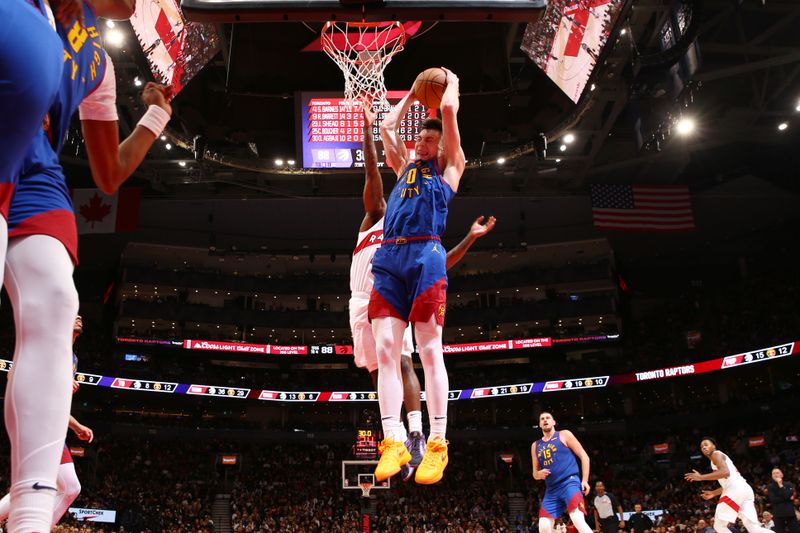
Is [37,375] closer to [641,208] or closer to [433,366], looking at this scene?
[433,366]

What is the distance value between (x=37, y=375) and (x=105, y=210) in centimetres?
2745

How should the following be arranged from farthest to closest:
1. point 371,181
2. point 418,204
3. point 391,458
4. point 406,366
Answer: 1. point 371,181
2. point 406,366
3. point 418,204
4. point 391,458

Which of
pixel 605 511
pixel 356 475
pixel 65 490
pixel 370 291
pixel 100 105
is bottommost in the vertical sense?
pixel 605 511

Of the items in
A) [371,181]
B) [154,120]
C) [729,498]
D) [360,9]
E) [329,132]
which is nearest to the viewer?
[154,120]

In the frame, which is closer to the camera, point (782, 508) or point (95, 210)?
point (782, 508)

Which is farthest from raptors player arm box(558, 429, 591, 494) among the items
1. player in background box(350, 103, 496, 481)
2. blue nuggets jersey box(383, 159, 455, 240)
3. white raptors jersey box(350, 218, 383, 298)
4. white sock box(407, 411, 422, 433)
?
blue nuggets jersey box(383, 159, 455, 240)

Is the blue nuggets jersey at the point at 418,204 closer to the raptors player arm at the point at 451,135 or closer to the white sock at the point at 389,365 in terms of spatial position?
the raptors player arm at the point at 451,135

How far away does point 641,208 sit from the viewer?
27453 millimetres

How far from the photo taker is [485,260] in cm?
4344

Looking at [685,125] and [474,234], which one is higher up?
[685,125]

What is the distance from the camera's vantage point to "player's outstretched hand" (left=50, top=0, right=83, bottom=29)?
2527 millimetres

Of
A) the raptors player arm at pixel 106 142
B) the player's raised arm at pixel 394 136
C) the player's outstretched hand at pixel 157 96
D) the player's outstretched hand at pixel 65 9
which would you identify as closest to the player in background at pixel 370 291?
the player's raised arm at pixel 394 136

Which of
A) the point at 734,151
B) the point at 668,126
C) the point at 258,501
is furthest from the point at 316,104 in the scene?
the point at 734,151

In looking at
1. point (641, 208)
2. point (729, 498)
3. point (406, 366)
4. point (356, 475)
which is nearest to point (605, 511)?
point (729, 498)
